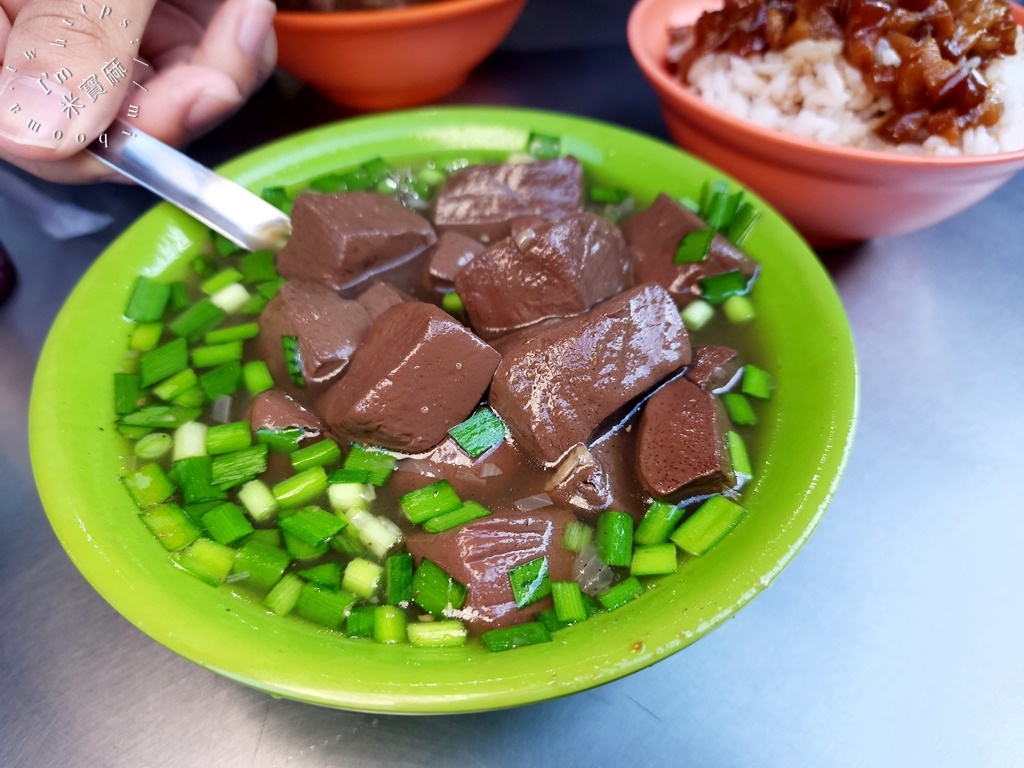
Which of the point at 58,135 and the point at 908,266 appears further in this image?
the point at 908,266

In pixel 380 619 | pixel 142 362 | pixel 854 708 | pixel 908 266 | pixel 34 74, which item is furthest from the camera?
pixel 908 266

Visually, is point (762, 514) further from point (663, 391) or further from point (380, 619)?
point (380, 619)

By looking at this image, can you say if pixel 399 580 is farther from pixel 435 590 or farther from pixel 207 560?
pixel 207 560

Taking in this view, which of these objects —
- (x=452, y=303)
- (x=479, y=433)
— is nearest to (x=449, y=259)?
(x=452, y=303)

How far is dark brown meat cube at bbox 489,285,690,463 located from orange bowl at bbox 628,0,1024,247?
26.1 inches

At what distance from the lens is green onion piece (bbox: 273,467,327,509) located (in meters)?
1.45

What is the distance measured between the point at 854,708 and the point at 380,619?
104 centimetres

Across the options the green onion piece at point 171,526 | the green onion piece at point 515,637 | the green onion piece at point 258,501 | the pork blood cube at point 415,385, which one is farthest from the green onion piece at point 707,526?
the green onion piece at point 171,526

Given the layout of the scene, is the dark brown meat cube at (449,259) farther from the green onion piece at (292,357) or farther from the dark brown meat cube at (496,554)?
the dark brown meat cube at (496,554)

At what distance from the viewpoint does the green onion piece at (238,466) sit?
57.9 inches

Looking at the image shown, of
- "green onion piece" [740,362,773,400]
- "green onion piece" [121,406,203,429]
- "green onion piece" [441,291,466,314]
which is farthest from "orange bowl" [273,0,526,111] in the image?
"green onion piece" [740,362,773,400]

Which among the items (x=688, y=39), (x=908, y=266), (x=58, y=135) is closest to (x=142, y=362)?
(x=58, y=135)

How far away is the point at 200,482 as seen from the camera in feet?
4.75

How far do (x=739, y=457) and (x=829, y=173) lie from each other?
0.92 m
